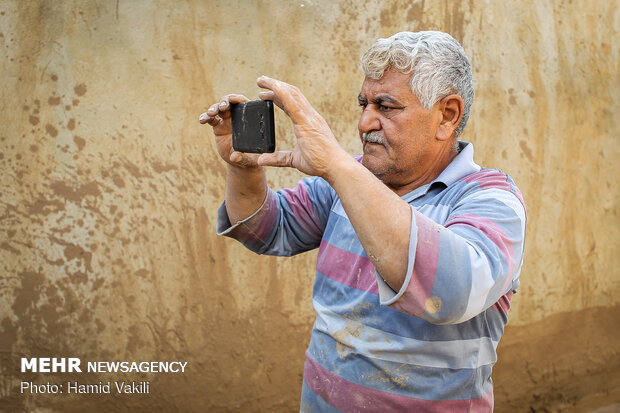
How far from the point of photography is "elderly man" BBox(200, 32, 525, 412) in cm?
126

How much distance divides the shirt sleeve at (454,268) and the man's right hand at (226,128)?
68 centimetres

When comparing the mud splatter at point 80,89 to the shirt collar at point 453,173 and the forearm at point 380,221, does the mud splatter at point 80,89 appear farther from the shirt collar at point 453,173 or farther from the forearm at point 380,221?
the forearm at point 380,221

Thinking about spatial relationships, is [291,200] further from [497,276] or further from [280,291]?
[280,291]

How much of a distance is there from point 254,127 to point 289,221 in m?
0.43

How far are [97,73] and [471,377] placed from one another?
92.0 inches

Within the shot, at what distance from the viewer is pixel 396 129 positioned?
1.67 m

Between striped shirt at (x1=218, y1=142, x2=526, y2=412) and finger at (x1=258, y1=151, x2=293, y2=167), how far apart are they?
33 cm

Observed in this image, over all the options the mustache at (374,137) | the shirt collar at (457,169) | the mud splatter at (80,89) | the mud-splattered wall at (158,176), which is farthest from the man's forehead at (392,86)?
the mud splatter at (80,89)

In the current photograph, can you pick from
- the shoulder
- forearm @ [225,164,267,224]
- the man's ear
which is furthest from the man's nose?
forearm @ [225,164,267,224]

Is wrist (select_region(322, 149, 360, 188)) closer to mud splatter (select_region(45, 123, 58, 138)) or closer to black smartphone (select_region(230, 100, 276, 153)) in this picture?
black smartphone (select_region(230, 100, 276, 153))

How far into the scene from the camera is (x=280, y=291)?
3311 mm

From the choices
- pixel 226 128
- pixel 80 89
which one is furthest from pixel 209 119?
pixel 80 89

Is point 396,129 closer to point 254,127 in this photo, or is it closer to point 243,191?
point 254,127

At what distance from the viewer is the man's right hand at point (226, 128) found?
1811 millimetres
